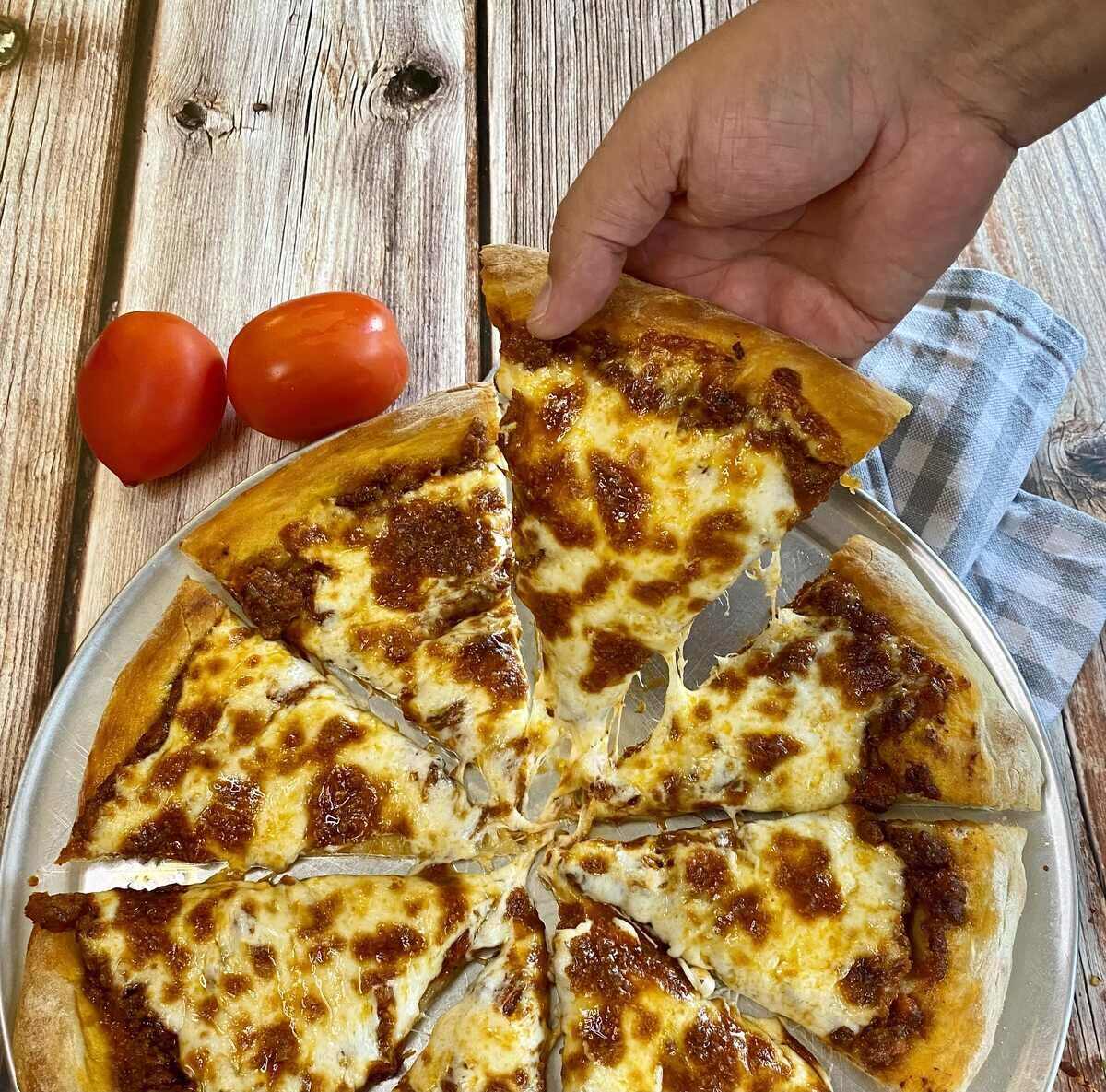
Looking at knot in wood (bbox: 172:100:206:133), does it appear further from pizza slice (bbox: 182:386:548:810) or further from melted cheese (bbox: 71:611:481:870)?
melted cheese (bbox: 71:611:481:870)

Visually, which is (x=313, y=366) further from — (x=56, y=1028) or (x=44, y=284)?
(x=56, y=1028)

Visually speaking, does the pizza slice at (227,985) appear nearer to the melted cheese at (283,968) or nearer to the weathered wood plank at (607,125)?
the melted cheese at (283,968)

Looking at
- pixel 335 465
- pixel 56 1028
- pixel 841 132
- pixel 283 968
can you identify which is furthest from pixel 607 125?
pixel 56 1028

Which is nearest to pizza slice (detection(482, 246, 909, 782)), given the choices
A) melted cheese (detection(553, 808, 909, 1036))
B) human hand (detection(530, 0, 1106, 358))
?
human hand (detection(530, 0, 1106, 358))

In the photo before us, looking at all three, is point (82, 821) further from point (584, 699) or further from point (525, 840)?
point (584, 699)

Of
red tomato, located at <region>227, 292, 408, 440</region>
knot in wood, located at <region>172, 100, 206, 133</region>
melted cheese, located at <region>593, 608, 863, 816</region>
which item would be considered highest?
knot in wood, located at <region>172, 100, 206, 133</region>

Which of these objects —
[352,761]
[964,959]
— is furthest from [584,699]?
[964,959]

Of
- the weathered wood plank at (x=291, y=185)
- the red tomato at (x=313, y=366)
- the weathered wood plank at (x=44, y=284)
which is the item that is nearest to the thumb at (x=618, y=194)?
the red tomato at (x=313, y=366)
